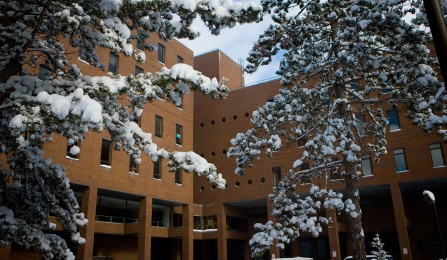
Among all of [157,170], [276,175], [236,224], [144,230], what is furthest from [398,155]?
[144,230]

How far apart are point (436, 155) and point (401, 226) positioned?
593 centimetres

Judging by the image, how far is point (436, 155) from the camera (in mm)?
28391

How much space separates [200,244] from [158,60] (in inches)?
801

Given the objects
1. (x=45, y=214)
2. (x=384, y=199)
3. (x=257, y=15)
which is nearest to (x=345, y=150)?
(x=257, y=15)

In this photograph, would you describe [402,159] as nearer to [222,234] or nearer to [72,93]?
[222,234]

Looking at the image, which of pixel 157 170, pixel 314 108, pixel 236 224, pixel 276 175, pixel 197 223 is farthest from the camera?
pixel 236 224

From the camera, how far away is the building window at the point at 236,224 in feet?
122

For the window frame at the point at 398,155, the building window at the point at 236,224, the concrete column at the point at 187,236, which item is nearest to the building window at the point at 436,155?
the window frame at the point at 398,155

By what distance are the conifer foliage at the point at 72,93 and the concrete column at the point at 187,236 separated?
2243 centimetres

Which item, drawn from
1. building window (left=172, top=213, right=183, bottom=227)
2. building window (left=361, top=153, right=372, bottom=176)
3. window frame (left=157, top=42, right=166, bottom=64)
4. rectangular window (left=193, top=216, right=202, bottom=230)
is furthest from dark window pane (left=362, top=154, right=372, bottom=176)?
window frame (left=157, top=42, right=166, bottom=64)

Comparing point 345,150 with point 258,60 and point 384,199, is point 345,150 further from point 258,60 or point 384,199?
point 384,199

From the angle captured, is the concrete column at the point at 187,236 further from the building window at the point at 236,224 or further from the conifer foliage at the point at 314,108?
the conifer foliage at the point at 314,108

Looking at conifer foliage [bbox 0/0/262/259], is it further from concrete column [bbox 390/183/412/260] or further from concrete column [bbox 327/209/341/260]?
concrete column [bbox 390/183/412/260]

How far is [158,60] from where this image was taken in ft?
101
